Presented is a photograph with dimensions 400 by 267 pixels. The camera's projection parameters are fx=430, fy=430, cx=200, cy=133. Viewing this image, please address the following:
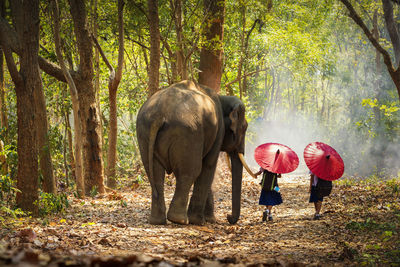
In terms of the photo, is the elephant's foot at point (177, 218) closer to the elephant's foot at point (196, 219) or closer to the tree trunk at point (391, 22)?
the elephant's foot at point (196, 219)

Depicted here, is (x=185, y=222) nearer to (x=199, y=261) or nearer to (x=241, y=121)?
(x=241, y=121)

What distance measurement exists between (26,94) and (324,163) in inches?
221

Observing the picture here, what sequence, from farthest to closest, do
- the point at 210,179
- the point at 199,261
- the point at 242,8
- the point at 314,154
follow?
the point at 242,8, the point at 314,154, the point at 210,179, the point at 199,261

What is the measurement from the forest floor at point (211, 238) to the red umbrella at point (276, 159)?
3.48 feet

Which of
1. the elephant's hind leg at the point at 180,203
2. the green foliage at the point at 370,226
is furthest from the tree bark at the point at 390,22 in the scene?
the elephant's hind leg at the point at 180,203

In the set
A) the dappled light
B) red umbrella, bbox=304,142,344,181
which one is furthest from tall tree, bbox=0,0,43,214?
red umbrella, bbox=304,142,344,181

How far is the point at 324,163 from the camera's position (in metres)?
8.51

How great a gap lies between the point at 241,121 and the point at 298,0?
57.4 feet

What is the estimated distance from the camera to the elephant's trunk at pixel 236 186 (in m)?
8.28

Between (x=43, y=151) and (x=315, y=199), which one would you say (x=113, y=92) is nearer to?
(x=43, y=151)

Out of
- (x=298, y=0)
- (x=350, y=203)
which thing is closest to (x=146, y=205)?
(x=350, y=203)

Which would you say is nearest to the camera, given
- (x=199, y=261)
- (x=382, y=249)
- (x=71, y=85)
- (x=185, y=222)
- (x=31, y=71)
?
(x=199, y=261)

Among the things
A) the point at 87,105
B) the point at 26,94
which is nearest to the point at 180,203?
the point at 26,94

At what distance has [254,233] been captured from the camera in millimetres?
7145
